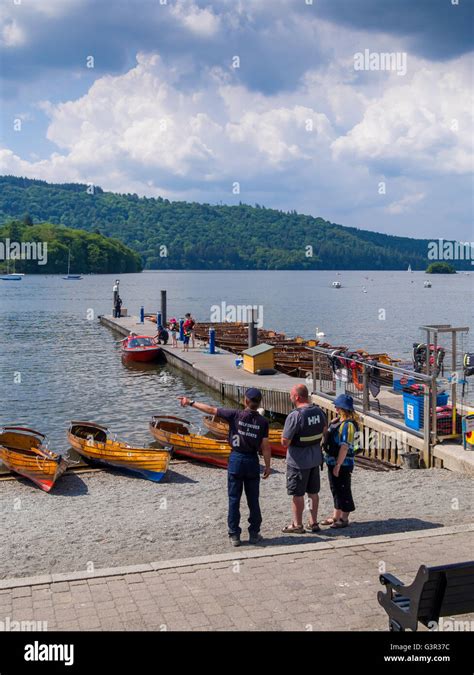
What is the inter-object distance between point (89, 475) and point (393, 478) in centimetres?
658

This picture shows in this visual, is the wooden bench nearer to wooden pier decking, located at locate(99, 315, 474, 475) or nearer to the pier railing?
wooden pier decking, located at locate(99, 315, 474, 475)

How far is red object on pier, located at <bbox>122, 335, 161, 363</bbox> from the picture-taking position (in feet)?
125

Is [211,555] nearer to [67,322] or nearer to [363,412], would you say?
[363,412]

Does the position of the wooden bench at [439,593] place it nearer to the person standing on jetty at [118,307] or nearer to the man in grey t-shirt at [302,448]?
the man in grey t-shirt at [302,448]

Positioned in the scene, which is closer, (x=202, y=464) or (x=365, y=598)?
(x=365, y=598)

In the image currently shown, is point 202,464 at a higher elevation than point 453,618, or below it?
below

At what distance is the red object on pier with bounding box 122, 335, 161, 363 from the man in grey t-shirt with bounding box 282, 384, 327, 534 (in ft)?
96.3

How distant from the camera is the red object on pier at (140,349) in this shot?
38062mm

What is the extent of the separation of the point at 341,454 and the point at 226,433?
10185mm

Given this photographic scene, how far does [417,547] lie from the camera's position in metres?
8.33

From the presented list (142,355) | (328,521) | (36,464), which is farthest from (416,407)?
(142,355)

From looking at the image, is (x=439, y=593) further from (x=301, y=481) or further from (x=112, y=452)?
(x=112, y=452)

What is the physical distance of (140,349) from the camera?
38188 mm
